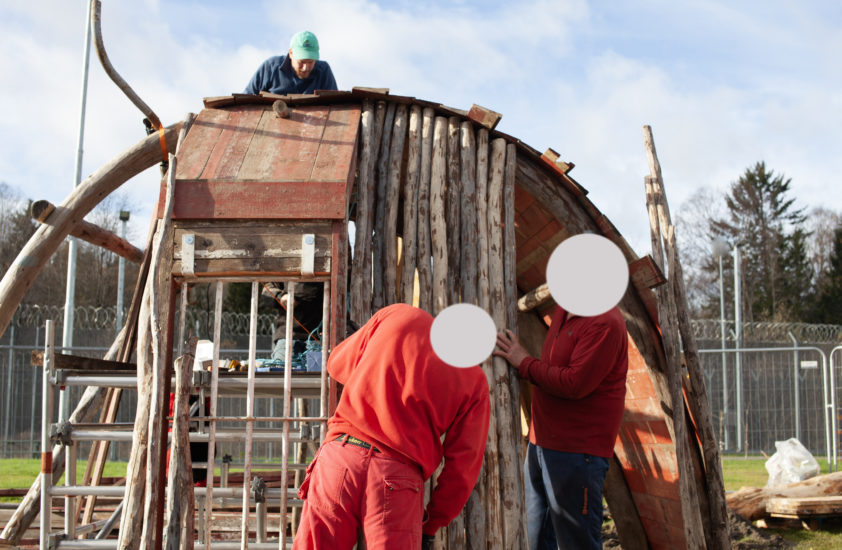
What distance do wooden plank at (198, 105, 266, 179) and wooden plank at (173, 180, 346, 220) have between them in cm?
13

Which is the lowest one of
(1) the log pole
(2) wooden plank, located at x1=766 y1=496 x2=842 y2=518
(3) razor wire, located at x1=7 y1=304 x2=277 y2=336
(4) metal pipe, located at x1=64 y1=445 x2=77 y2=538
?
(2) wooden plank, located at x1=766 y1=496 x2=842 y2=518

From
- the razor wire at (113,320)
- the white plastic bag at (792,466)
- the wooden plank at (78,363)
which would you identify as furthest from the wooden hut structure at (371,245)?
the razor wire at (113,320)

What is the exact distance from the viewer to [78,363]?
5.35 m

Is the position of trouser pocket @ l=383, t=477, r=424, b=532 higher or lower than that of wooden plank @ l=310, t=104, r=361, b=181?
lower

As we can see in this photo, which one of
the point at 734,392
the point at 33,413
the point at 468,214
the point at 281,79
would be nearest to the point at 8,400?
the point at 33,413

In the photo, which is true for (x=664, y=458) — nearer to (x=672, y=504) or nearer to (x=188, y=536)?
(x=672, y=504)

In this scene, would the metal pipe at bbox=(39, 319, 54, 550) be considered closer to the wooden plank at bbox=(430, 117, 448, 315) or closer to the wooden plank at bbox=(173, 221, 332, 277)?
the wooden plank at bbox=(173, 221, 332, 277)

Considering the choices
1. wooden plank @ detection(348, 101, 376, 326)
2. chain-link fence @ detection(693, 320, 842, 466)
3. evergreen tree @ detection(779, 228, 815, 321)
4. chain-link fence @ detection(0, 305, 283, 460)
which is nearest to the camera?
wooden plank @ detection(348, 101, 376, 326)

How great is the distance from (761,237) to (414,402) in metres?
41.9

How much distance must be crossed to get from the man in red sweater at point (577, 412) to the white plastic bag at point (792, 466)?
22.7 ft

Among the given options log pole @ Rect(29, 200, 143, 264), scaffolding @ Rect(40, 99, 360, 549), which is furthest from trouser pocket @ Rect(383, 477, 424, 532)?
log pole @ Rect(29, 200, 143, 264)

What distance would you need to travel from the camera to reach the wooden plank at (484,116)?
18.6 ft

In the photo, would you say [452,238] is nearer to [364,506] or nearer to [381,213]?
[381,213]

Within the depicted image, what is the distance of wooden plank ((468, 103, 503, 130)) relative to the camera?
568 centimetres
